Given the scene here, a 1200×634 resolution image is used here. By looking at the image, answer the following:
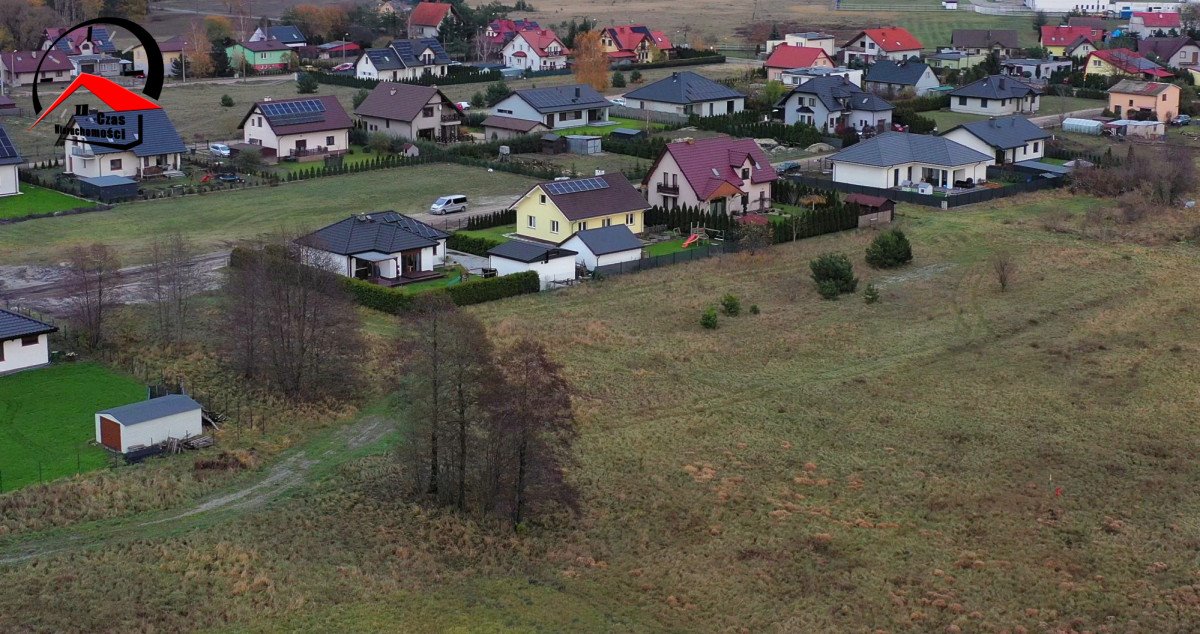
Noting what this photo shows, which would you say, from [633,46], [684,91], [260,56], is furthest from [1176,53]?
[260,56]

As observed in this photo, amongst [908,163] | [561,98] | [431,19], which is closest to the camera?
[908,163]

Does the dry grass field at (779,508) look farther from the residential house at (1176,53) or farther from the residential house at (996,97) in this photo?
the residential house at (1176,53)

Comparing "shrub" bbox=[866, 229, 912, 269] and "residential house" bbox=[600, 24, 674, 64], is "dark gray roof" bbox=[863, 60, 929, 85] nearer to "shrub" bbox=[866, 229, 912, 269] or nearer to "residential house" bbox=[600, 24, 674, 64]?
"residential house" bbox=[600, 24, 674, 64]

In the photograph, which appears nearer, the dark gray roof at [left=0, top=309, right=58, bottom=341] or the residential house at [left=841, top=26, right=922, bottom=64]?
the dark gray roof at [left=0, top=309, right=58, bottom=341]

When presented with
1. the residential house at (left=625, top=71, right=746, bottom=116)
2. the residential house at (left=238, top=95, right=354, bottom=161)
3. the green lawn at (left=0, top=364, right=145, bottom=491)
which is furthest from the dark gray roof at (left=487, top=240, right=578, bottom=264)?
the residential house at (left=625, top=71, right=746, bottom=116)

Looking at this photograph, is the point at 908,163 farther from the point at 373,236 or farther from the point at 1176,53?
the point at 1176,53

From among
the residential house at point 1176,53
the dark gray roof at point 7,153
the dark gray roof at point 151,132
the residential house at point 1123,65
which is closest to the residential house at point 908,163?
the dark gray roof at point 151,132
